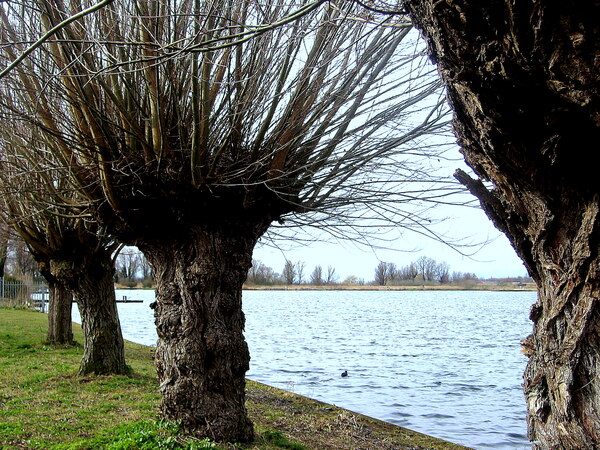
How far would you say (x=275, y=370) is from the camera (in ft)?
46.4

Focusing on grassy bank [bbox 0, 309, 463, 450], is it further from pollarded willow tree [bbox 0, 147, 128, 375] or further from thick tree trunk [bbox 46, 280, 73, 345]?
thick tree trunk [bbox 46, 280, 73, 345]

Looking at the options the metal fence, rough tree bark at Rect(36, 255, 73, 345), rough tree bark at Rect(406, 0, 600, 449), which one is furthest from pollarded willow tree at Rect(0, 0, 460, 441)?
the metal fence

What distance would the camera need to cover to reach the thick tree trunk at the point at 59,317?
13367mm

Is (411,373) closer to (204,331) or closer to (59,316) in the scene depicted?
(59,316)

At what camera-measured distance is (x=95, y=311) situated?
9547mm

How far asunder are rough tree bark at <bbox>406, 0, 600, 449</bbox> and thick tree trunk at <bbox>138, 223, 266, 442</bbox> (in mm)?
3475

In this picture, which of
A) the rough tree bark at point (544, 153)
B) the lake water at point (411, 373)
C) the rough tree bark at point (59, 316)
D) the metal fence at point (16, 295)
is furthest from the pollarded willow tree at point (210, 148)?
the metal fence at point (16, 295)

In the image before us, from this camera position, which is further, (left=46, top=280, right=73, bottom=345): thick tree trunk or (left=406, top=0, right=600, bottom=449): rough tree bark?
(left=46, top=280, right=73, bottom=345): thick tree trunk

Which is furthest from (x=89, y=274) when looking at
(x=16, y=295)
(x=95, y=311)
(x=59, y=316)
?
(x=16, y=295)

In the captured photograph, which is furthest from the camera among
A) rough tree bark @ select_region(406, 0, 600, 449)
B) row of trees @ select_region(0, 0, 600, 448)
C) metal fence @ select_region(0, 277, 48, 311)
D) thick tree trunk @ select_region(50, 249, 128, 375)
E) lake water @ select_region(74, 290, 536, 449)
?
metal fence @ select_region(0, 277, 48, 311)

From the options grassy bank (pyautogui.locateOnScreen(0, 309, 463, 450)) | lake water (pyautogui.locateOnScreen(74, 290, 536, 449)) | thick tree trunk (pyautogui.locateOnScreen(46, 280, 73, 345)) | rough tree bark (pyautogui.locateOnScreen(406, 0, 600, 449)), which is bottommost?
lake water (pyautogui.locateOnScreen(74, 290, 536, 449))

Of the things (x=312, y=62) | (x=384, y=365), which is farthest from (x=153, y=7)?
(x=384, y=365)

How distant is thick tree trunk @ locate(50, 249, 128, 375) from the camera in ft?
30.8

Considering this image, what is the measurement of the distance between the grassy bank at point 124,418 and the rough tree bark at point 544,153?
12.0 ft
